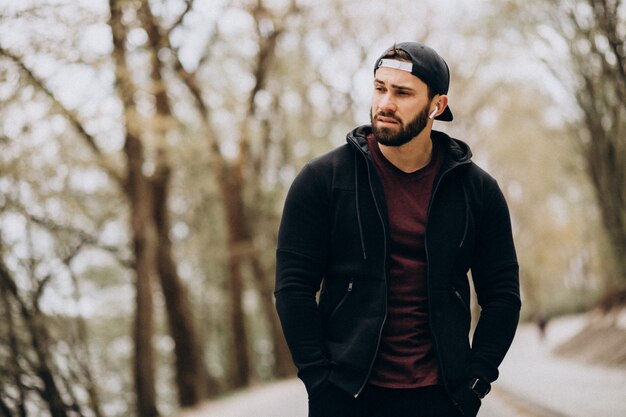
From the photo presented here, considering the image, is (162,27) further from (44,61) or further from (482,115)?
(482,115)

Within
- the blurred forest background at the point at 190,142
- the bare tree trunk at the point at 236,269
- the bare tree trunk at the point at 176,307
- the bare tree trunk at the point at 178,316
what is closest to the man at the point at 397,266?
the blurred forest background at the point at 190,142

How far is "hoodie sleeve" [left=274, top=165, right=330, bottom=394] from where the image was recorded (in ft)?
8.73

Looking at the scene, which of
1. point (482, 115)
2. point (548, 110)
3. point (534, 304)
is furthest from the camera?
point (534, 304)

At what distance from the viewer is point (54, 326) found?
33.9 feet

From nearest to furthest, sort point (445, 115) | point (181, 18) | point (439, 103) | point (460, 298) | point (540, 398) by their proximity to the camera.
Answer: point (460, 298) → point (439, 103) → point (445, 115) → point (540, 398) → point (181, 18)

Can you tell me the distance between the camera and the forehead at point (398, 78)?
2.77m

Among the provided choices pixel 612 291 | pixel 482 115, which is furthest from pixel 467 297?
pixel 482 115

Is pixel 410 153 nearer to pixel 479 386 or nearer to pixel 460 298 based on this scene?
pixel 460 298

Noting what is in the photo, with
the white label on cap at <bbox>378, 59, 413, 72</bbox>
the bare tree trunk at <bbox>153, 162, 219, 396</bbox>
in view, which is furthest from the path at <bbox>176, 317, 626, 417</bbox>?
the white label on cap at <bbox>378, 59, 413, 72</bbox>

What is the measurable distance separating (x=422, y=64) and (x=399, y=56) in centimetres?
9

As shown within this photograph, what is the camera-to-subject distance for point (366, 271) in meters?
2.68

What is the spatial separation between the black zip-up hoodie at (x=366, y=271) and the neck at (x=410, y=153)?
83 mm

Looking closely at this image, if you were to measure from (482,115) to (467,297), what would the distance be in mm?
27451

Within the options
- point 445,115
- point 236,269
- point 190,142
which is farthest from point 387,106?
point 236,269
